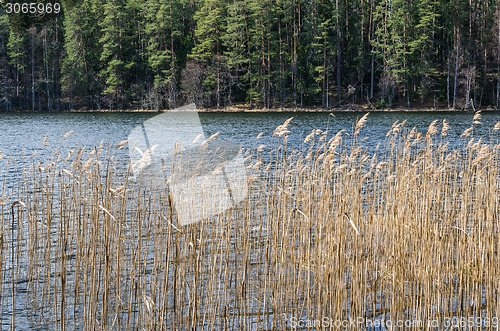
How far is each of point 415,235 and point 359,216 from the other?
2.14 ft

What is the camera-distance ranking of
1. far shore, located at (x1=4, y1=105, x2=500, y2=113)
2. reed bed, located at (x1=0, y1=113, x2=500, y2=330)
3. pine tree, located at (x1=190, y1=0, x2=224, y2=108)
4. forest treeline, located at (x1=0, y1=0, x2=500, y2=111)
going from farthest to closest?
pine tree, located at (x1=190, y1=0, x2=224, y2=108) < forest treeline, located at (x1=0, y1=0, x2=500, y2=111) < far shore, located at (x1=4, y1=105, x2=500, y2=113) < reed bed, located at (x1=0, y1=113, x2=500, y2=330)

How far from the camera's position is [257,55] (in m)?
55.3

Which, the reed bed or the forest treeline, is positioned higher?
the forest treeline

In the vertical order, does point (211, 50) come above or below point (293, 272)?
above

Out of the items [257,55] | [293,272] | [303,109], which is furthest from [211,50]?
[293,272]

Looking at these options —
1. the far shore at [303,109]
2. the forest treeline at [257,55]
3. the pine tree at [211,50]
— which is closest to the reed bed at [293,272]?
the far shore at [303,109]

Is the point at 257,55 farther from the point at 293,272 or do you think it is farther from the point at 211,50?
the point at 293,272

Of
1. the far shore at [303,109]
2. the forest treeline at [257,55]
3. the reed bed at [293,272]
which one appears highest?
the forest treeline at [257,55]

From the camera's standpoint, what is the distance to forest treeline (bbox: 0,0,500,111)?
172ft

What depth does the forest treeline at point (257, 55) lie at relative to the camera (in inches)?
2069

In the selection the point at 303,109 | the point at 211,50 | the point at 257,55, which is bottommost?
the point at 303,109

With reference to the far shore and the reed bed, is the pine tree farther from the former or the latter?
the reed bed

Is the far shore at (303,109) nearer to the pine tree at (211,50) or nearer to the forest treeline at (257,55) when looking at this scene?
the forest treeline at (257,55)

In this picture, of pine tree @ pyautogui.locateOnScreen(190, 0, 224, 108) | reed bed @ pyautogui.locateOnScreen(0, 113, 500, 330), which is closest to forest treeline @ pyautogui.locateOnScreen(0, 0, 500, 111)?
pine tree @ pyautogui.locateOnScreen(190, 0, 224, 108)
